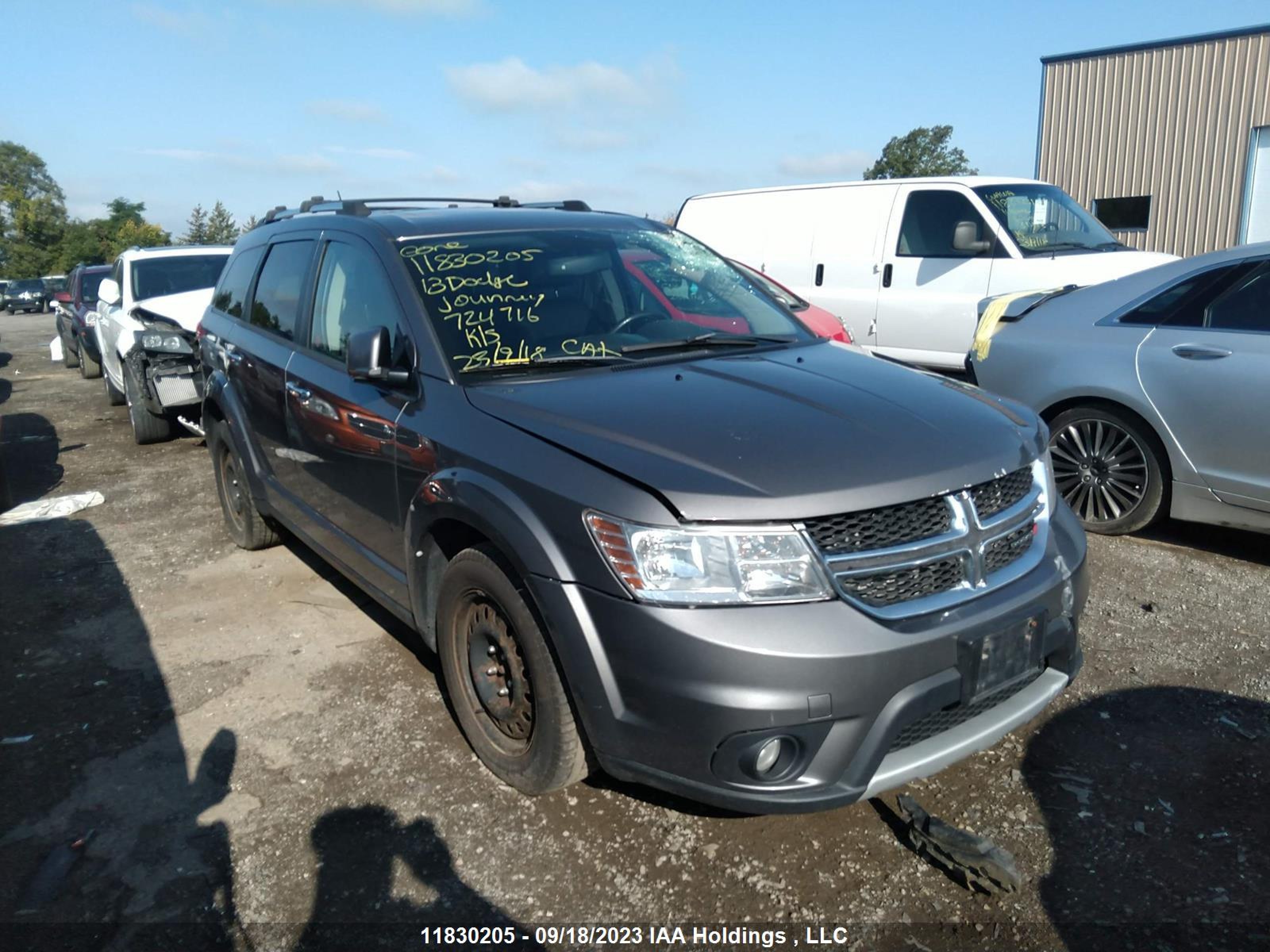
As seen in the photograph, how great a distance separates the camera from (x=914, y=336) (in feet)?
28.7

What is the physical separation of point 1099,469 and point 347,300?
13.0 ft

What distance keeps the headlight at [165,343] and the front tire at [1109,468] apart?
259 inches

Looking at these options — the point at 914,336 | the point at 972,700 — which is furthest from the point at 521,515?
the point at 914,336

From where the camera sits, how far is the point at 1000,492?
110 inches

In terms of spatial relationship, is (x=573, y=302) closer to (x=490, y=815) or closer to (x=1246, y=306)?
(x=490, y=815)

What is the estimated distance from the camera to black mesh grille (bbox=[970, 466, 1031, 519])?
2.70 m

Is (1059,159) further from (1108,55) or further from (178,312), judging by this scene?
(178,312)

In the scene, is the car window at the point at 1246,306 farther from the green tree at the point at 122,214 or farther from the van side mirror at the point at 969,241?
the green tree at the point at 122,214

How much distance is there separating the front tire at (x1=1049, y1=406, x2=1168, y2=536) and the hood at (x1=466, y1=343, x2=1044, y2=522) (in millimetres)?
2153

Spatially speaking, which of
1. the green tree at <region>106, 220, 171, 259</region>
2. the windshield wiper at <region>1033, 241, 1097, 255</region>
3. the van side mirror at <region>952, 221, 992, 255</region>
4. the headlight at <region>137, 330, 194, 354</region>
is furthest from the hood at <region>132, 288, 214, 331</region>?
the green tree at <region>106, 220, 171, 259</region>

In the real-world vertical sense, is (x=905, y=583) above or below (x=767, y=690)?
above

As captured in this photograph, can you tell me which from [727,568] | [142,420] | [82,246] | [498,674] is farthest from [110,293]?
[82,246]

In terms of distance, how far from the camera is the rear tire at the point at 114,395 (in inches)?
442

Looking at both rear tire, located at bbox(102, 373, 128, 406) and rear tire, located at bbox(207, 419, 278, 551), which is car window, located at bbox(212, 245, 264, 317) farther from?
rear tire, located at bbox(102, 373, 128, 406)
